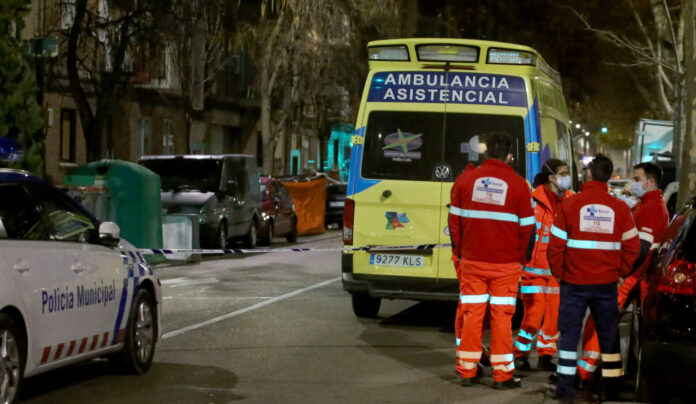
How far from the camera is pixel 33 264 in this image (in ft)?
23.4

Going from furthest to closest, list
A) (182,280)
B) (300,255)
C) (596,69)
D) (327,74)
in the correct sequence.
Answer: (596,69)
(327,74)
(300,255)
(182,280)

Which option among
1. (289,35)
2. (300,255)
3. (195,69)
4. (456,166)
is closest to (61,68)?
(195,69)

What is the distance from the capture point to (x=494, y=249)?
8.33 m

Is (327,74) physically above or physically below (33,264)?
above

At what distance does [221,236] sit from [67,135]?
12896 millimetres

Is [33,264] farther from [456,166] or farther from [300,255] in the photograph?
[300,255]

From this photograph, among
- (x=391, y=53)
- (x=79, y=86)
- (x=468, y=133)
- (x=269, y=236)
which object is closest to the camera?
(x=468, y=133)

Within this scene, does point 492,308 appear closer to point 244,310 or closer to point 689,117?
point 244,310

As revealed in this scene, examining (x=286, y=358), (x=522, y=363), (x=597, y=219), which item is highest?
(x=597, y=219)

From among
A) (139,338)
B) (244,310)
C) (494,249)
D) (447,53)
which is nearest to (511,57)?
(447,53)

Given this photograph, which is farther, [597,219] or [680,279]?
[597,219]

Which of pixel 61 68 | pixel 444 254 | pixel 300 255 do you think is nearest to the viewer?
pixel 444 254

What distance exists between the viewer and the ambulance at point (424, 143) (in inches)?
442

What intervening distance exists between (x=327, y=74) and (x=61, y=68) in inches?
307
